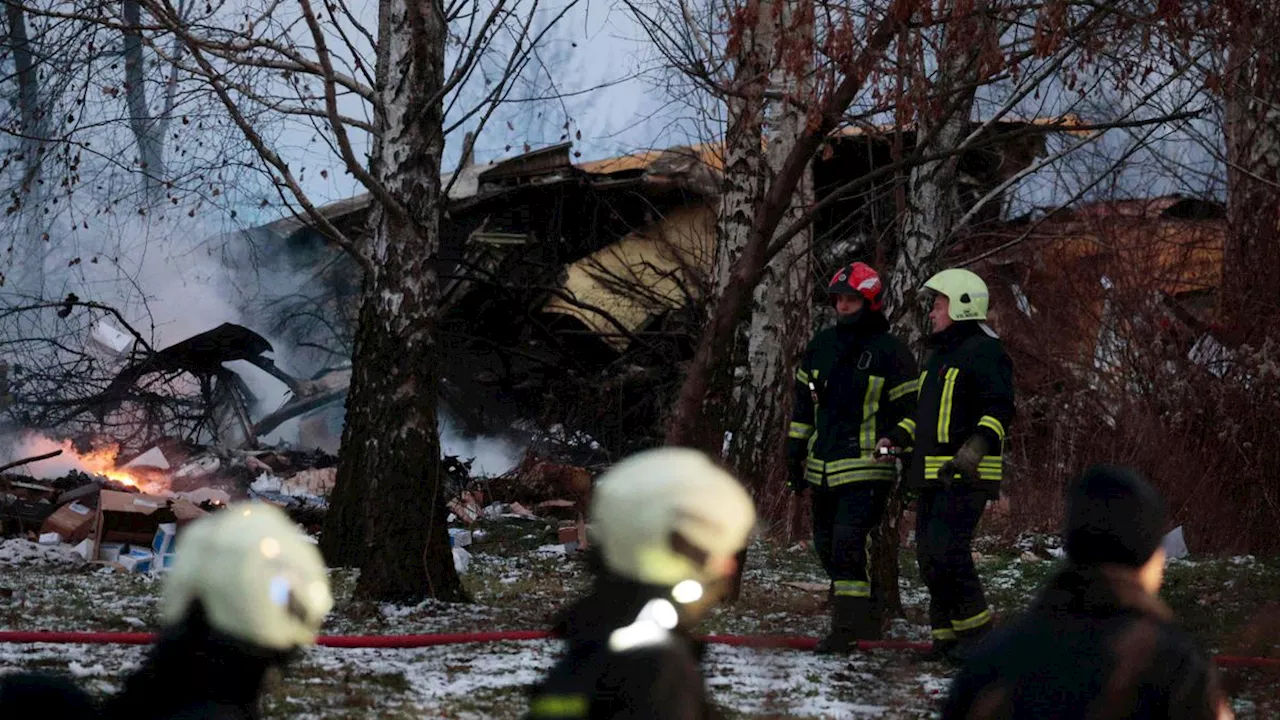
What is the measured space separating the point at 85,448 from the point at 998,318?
10475 millimetres

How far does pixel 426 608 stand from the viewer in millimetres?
7773

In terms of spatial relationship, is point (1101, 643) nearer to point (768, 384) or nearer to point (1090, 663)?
point (1090, 663)

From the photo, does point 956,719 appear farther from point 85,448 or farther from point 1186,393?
point 85,448

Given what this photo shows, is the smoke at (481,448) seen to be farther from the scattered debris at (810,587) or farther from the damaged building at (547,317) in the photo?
the scattered debris at (810,587)

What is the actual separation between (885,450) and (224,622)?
184 inches

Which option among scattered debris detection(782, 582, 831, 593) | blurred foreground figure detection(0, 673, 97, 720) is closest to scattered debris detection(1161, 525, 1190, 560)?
scattered debris detection(782, 582, 831, 593)

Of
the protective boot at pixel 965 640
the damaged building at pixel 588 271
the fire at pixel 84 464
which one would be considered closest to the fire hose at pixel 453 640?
the protective boot at pixel 965 640

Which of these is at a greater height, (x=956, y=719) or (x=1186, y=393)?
(x=1186, y=393)

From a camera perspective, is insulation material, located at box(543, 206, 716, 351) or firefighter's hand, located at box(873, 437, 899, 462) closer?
firefighter's hand, located at box(873, 437, 899, 462)

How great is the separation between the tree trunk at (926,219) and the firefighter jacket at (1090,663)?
5.00m

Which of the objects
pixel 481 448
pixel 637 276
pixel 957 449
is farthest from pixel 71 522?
pixel 481 448

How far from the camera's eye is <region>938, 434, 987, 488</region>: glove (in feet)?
20.8

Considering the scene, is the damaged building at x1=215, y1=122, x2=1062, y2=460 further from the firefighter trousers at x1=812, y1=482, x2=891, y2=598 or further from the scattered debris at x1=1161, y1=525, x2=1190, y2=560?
the firefighter trousers at x1=812, y1=482, x2=891, y2=598

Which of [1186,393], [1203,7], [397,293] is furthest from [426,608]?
[1186,393]
